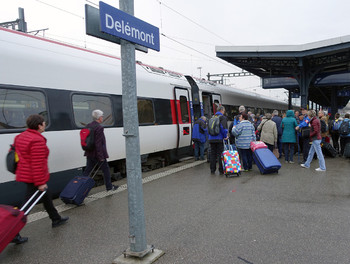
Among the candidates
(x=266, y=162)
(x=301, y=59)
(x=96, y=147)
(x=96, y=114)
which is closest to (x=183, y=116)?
(x=266, y=162)

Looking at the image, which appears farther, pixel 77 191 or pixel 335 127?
pixel 335 127

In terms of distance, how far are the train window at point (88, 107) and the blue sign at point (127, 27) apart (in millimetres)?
2973

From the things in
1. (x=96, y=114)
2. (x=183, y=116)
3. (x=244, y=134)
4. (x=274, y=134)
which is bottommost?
(x=274, y=134)

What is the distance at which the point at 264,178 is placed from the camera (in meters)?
6.82

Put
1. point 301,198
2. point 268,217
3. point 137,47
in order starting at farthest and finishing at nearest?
1. point 301,198
2. point 268,217
3. point 137,47

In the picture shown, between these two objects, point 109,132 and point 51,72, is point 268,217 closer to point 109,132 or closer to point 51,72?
point 109,132

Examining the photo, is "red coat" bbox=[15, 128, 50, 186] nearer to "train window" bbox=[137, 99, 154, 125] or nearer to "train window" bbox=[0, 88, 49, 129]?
"train window" bbox=[0, 88, 49, 129]

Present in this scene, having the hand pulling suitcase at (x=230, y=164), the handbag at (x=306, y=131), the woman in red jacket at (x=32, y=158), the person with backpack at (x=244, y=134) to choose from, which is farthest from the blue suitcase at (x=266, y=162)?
the woman in red jacket at (x=32, y=158)

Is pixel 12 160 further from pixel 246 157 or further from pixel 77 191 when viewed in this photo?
pixel 246 157

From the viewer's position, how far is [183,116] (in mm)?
9508

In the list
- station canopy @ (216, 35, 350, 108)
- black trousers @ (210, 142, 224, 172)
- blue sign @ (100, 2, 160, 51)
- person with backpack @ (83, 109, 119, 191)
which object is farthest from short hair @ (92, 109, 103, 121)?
station canopy @ (216, 35, 350, 108)

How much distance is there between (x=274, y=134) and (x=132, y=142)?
6.37 metres

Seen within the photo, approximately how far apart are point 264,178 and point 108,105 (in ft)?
12.3

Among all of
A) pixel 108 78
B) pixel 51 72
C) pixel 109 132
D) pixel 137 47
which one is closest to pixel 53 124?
pixel 51 72
